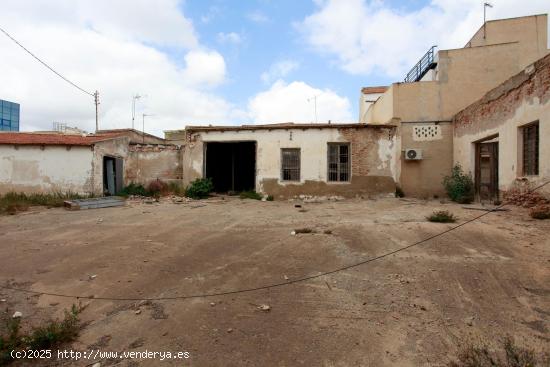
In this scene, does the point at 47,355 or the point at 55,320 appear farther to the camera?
the point at 55,320

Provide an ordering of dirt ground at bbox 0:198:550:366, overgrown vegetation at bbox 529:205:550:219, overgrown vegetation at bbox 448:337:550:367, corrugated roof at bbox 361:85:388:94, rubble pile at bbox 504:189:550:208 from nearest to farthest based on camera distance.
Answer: overgrown vegetation at bbox 448:337:550:367
dirt ground at bbox 0:198:550:366
overgrown vegetation at bbox 529:205:550:219
rubble pile at bbox 504:189:550:208
corrugated roof at bbox 361:85:388:94

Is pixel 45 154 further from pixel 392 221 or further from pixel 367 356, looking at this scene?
pixel 367 356

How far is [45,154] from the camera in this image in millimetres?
13133

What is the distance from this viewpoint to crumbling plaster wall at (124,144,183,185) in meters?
14.8

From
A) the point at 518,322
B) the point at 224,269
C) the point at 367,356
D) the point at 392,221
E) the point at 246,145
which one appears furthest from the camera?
the point at 246,145

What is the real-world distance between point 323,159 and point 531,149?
21.3ft

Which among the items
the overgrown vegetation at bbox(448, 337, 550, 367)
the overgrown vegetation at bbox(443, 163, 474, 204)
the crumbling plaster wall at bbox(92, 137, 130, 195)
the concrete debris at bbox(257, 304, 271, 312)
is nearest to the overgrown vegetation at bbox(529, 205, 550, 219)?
the overgrown vegetation at bbox(443, 163, 474, 204)

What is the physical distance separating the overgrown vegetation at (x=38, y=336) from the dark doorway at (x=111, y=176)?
12148 millimetres

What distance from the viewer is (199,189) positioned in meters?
12.7

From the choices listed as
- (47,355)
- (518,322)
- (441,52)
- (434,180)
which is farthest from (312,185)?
(47,355)

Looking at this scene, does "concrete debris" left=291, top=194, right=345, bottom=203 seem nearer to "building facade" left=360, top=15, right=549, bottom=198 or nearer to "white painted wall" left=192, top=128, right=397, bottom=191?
"white painted wall" left=192, top=128, right=397, bottom=191

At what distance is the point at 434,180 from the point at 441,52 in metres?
5.25

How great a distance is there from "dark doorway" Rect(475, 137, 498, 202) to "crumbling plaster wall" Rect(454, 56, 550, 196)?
25cm

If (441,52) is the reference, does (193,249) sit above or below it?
below
